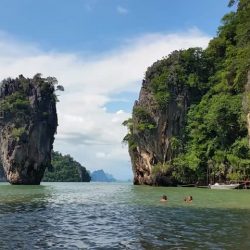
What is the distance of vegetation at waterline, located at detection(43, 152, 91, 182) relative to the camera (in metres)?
150

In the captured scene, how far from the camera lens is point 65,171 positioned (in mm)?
151375

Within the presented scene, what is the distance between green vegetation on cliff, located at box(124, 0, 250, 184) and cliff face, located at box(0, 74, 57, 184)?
71.3ft

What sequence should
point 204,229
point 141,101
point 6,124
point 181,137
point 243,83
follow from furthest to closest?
point 6,124 < point 141,101 < point 181,137 < point 243,83 < point 204,229

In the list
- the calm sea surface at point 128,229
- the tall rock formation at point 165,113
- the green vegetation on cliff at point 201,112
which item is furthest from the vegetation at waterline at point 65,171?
the calm sea surface at point 128,229

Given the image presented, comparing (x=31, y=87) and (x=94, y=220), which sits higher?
(x=31, y=87)

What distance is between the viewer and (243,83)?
5366 centimetres

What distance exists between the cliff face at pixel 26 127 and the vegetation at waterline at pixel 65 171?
199 ft

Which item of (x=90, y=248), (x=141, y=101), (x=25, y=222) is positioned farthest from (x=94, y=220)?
(x=141, y=101)

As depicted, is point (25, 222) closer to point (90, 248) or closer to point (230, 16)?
point (90, 248)

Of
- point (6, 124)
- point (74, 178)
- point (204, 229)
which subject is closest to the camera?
point (204, 229)

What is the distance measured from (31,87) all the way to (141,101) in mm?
29382

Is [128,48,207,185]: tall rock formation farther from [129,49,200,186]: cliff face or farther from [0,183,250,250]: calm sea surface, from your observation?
[0,183,250,250]: calm sea surface

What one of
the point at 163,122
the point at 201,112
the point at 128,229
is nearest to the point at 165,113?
the point at 163,122

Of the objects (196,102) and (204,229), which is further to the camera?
(196,102)
